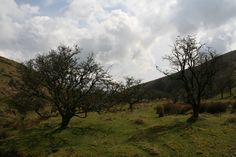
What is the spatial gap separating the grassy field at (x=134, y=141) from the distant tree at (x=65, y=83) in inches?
127

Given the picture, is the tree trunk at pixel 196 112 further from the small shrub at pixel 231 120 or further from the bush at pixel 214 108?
the bush at pixel 214 108

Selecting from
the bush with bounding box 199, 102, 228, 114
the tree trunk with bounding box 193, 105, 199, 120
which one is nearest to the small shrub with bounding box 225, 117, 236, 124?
the tree trunk with bounding box 193, 105, 199, 120

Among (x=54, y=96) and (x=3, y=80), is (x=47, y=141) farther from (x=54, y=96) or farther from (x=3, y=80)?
(x=3, y=80)

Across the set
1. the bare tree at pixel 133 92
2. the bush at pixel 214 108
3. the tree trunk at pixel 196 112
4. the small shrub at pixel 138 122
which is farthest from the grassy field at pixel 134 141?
the bare tree at pixel 133 92

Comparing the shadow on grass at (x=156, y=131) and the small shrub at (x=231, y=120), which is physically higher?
the small shrub at (x=231, y=120)

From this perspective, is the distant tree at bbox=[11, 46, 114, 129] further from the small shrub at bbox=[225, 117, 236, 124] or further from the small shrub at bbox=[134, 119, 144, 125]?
the small shrub at bbox=[225, 117, 236, 124]

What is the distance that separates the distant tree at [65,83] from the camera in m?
39.9

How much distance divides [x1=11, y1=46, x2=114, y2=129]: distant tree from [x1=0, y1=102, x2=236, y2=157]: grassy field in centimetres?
321

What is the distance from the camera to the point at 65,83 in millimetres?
40750

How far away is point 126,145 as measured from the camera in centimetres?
2891

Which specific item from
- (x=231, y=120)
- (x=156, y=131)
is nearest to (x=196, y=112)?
(x=231, y=120)

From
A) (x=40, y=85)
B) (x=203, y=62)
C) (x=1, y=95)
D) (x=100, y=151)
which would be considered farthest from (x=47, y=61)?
(x=1, y=95)

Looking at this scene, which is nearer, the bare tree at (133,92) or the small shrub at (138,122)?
the small shrub at (138,122)

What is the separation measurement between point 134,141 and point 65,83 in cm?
1409
